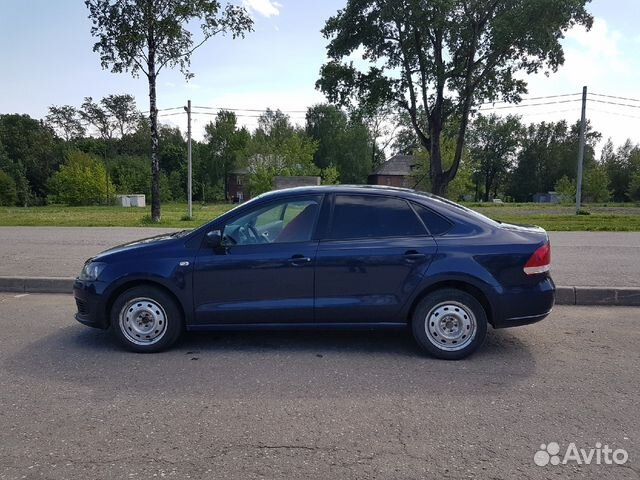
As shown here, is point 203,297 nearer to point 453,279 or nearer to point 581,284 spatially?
point 453,279

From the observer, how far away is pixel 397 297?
14.8ft

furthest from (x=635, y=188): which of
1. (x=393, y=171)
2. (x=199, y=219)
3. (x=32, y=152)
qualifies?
(x=32, y=152)

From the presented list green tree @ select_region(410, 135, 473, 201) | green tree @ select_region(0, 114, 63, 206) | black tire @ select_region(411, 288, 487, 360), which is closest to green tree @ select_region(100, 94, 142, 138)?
green tree @ select_region(0, 114, 63, 206)

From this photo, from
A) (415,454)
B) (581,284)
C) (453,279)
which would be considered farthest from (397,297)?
(581,284)

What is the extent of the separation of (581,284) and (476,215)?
3.33 metres

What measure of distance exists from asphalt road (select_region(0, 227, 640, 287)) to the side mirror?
4.44m

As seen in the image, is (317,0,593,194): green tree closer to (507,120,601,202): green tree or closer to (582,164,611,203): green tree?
(582,164,611,203): green tree

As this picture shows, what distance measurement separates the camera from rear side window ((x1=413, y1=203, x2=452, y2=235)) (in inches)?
181

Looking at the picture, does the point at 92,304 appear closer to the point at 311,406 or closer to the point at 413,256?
the point at 311,406

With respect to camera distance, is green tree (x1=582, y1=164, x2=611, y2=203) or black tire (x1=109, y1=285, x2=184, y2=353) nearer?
black tire (x1=109, y1=285, x2=184, y2=353)

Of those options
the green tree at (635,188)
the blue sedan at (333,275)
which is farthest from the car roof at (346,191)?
the green tree at (635,188)

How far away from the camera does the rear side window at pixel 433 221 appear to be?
4.60m

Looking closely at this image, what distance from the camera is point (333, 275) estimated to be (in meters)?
4.52

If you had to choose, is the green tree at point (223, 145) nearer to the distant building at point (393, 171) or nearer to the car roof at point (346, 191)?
the distant building at point (393, 171)
